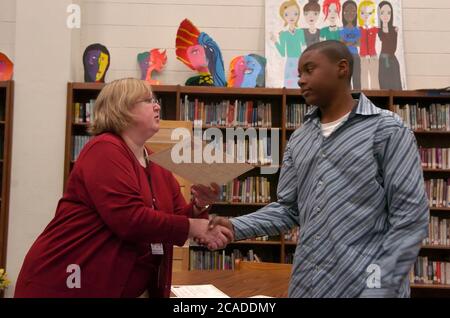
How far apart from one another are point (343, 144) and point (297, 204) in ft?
1.26

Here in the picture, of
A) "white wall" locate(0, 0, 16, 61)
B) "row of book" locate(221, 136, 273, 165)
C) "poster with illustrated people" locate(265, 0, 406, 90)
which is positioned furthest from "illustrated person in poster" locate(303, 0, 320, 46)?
"white wall" locate(0, 0, 16, 61)

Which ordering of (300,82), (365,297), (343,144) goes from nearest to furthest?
(365,297) < (343,144) < (300,82)

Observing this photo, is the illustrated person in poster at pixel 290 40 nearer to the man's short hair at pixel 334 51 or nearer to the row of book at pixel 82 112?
the row of book at pixel 82 112

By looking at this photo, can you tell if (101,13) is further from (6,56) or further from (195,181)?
(195,181)

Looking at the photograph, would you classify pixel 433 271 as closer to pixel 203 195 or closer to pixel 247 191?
pixel 247 191

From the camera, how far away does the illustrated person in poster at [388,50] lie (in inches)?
196

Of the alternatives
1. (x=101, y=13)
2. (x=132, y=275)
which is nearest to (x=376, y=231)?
(x=132, y=275)

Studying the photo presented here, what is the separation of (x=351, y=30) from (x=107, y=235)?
428 centimetres

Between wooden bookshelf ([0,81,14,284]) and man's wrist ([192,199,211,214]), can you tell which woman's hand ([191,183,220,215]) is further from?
wooden bookshelf ([0,81,14,284])

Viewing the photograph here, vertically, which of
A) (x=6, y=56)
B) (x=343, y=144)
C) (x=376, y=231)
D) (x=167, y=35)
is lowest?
(x=376, y=231)

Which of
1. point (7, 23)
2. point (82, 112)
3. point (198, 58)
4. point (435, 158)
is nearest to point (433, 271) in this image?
A: point (435, 158)

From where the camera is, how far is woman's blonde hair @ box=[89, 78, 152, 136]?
1.67 metres

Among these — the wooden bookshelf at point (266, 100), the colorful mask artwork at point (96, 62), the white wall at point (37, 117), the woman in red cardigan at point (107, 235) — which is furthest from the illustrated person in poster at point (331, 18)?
the woman in red cardigan at point (107, 235)

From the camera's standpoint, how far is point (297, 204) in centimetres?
179
